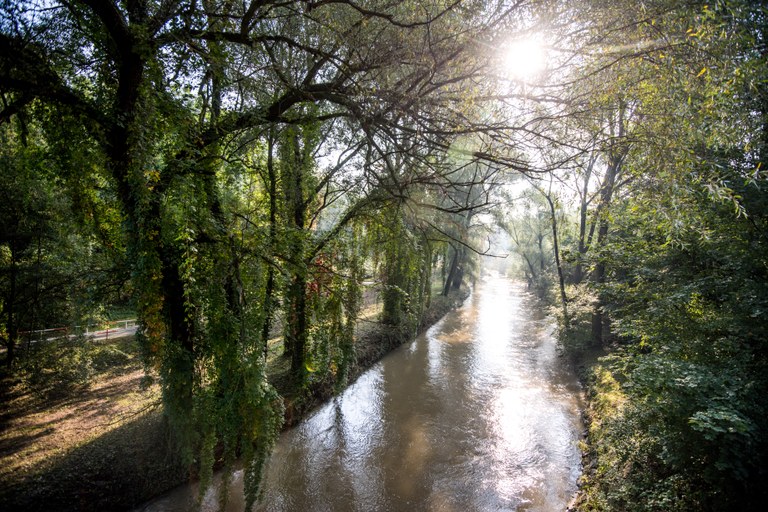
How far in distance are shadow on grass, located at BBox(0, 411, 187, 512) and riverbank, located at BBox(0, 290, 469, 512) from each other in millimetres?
10

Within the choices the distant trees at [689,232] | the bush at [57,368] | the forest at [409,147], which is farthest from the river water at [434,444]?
the bush at [57,368]

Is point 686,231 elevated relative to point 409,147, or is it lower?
lower

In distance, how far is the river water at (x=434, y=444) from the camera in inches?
229

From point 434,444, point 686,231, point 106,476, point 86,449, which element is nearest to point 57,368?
point 86,449

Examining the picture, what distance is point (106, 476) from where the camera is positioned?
5.28 metres

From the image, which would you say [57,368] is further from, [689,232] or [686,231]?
[689,232]

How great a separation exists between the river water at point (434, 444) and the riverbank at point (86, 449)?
1.47 feet

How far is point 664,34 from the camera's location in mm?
3164

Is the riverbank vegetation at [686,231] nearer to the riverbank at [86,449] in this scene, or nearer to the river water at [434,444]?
the river water at [434,444]

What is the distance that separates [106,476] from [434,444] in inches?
227

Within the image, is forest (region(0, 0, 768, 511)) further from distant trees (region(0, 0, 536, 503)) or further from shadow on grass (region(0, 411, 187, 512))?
shadow on grass (region(0, 411, 187, 512))

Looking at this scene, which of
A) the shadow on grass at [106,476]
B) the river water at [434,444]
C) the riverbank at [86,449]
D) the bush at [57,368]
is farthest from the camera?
the bush at [57,368]

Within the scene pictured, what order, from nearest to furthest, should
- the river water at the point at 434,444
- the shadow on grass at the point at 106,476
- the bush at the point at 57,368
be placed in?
1. the shadow on grass at the point at 106,476
2. the river water at the point at 434,444
3. the bush at the point at 57,368

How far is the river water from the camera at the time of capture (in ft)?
19.1
